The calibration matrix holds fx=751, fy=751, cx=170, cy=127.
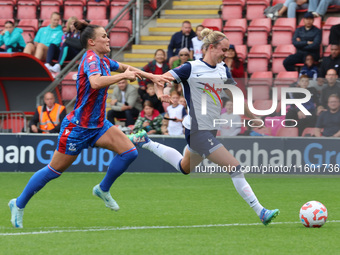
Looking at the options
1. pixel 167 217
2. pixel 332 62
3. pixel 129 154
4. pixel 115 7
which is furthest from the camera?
pixel 115 7

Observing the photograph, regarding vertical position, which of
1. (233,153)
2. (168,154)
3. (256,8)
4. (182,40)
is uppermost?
(256,8)

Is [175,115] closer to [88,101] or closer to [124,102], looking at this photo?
[124,102]

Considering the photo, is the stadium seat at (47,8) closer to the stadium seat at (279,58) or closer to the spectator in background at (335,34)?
the stadium seat at (279,58)

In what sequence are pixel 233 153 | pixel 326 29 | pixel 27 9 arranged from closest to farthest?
pixel 233 153 < pixel 326 29 < pixel 27 9

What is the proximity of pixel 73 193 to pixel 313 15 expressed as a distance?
26.4 feet

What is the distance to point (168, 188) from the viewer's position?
460 inches

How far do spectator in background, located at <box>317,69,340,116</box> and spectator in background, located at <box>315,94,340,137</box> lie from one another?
6.0 inches

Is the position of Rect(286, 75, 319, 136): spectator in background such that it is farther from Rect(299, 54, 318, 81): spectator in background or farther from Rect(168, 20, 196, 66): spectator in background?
Rect(168, 20, 196, 66): spectator in background

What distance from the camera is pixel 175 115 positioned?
48.9 feet

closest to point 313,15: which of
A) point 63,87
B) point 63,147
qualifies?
point 63,87

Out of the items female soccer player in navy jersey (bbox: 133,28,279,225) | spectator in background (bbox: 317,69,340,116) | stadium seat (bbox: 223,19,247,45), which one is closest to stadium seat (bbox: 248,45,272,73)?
stadium seat (bbox: 223,19,247,45)

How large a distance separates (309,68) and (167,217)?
8.03m

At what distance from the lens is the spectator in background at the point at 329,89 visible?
14.3 metres

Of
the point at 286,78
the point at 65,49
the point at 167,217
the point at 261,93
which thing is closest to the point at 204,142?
the point at 167,217
